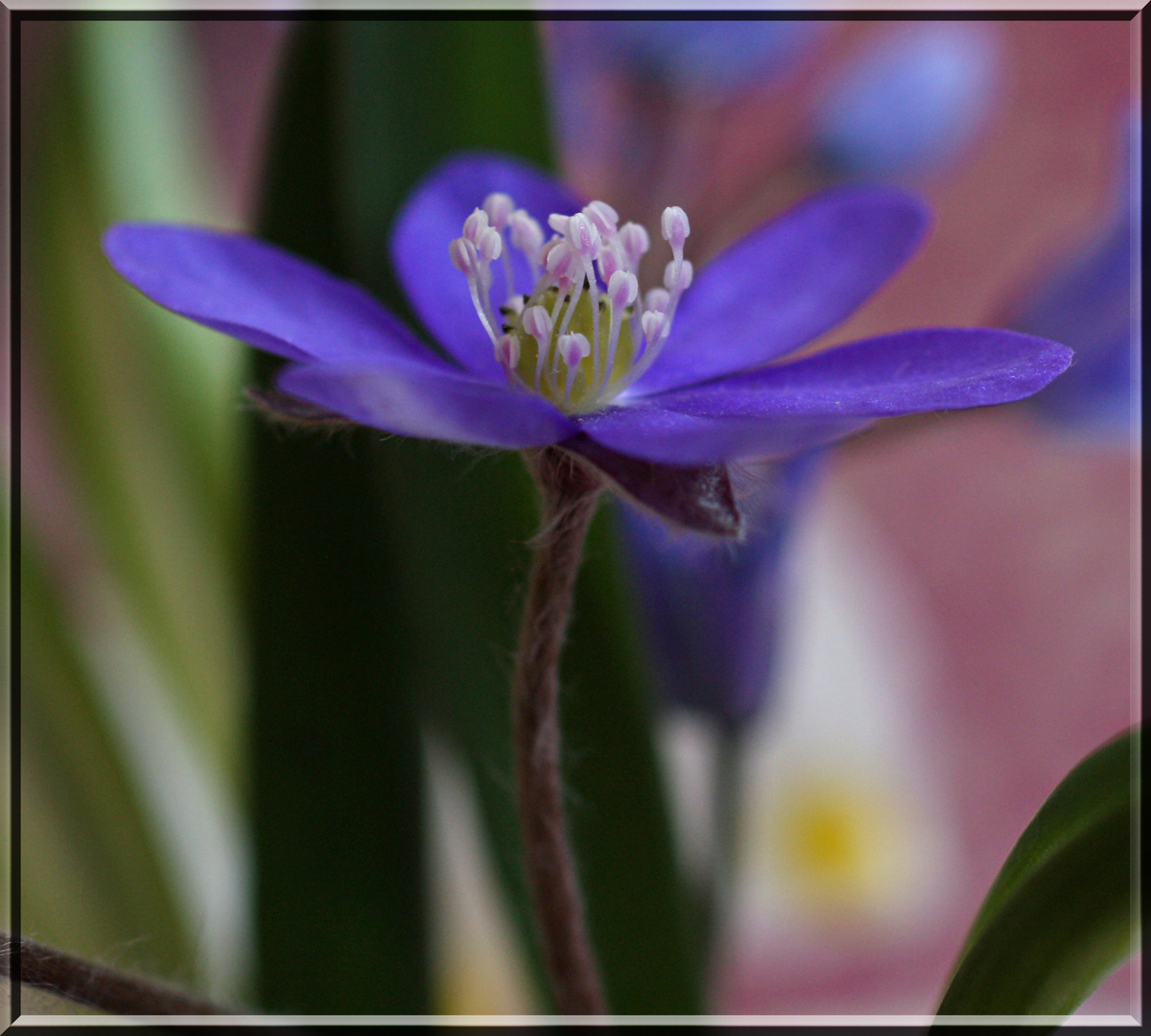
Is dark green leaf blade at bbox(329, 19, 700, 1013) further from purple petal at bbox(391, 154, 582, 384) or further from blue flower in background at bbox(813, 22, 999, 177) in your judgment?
blue flower in background at bbox(813, 22, 999, 177)

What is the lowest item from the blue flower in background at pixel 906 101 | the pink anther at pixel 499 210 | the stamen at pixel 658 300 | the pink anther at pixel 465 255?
the stamen at pixel 658 300

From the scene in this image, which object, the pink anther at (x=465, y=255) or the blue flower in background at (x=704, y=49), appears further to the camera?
the blue flower in background at (x=704, y=49)

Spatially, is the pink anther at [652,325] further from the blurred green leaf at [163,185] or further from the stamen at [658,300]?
the blurred green leaf at [163,185]

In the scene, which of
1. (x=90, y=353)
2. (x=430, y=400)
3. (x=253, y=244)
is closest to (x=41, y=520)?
(x=90, y=353)

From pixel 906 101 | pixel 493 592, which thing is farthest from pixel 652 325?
pixel 906 101

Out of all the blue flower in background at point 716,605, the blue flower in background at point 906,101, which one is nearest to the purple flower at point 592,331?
the blue flower in background at point 716,605

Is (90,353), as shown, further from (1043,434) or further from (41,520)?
(1043,434)
